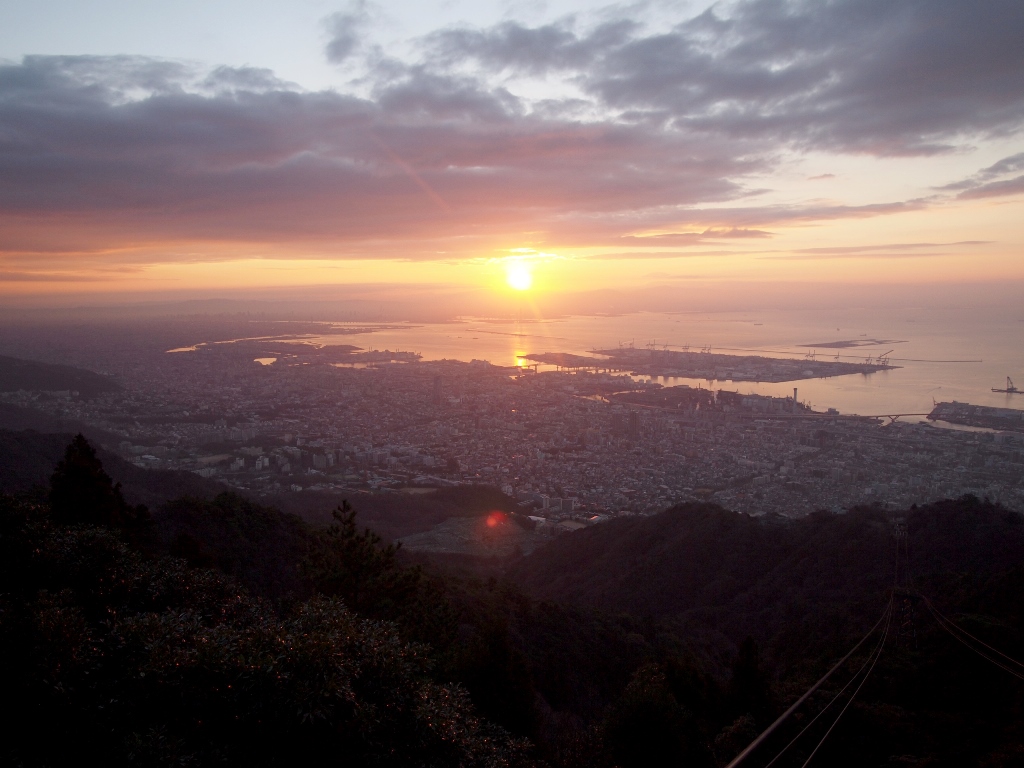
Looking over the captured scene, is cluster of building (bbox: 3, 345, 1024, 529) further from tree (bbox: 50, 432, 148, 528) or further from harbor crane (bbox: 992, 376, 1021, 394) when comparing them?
tree (bbox: 50, 432, 148, 528)

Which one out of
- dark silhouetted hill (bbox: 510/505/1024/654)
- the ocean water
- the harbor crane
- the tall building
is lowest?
dark silhouetted hill (bbox: 510/505/1024/654)

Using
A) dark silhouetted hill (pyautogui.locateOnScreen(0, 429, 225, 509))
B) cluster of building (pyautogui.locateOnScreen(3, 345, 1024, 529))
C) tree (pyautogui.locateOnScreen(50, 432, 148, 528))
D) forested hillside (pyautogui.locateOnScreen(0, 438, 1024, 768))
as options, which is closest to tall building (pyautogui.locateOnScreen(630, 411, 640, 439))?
cluster of building (pyautogui.locateOnScreen(3, 345, 1024, 529))

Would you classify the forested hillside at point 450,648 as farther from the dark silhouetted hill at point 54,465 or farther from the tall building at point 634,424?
the tall building at point 634,424

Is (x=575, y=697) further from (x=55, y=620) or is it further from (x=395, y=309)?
(x=395, y=309)

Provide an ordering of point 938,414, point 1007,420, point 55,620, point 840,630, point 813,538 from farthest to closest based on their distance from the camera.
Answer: point 938,414 < point 1007,420 < point 813,538 < point 840,630 < point 55,620

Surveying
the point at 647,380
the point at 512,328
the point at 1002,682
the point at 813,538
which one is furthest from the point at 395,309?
the point at 1002,682

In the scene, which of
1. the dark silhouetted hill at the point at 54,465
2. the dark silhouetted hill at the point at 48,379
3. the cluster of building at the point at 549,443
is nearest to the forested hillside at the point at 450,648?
the dark silhouetted hill at the point at 54,465
